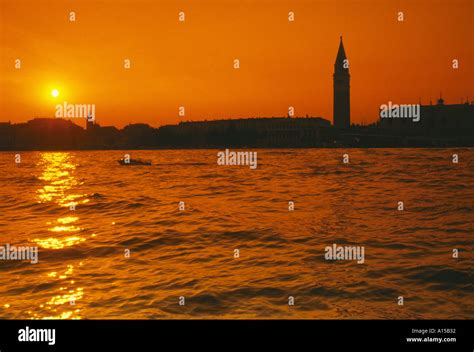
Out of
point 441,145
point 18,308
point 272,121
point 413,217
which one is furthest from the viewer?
point 272,121

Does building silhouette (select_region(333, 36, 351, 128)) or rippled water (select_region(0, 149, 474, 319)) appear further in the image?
building silhouette (select_region(333, 36, 351, 128))

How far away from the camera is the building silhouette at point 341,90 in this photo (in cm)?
14225

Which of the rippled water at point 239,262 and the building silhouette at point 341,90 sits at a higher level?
the building silhouette at point 341,90

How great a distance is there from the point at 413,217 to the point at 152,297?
10747mm

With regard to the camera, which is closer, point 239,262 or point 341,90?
point 239,262

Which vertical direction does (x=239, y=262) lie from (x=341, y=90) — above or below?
below

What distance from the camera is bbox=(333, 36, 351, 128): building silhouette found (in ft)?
467

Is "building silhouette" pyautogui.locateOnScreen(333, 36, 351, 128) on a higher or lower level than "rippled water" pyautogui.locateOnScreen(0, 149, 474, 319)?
higher

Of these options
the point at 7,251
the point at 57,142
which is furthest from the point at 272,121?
the point at 7,251

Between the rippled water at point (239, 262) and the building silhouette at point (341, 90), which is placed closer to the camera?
the rippled water at point (239, 262)

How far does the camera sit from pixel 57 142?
A: 494 ft

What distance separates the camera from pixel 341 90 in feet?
477
